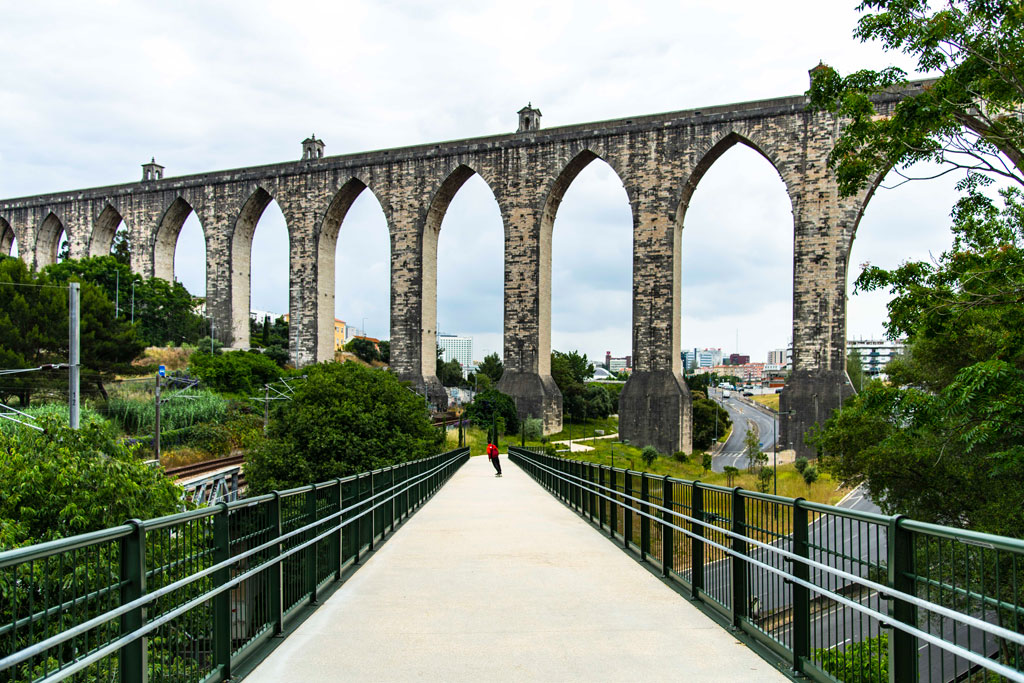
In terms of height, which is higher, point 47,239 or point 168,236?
point 47,239

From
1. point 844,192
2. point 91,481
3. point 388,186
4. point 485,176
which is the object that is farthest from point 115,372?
point 844,192

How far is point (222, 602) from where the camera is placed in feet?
15.4

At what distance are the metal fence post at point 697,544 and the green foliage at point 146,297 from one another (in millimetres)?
52052

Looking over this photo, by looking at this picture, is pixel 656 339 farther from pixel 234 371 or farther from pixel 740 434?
pixel 740 434

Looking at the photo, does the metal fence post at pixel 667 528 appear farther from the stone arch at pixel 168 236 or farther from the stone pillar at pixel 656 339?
the stone arch at pixel 168 236

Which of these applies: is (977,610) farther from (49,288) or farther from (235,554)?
(49,288)

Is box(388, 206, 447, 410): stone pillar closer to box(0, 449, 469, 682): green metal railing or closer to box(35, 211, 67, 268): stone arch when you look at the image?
box(35, 211, 67, 268): stone arch

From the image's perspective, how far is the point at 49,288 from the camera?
1607 inches

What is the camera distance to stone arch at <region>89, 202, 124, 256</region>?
59.0 m

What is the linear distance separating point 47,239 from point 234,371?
2556 cm

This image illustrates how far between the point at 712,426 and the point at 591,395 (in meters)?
13.4

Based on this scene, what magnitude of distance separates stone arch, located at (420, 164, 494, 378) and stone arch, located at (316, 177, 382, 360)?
384 centimetres

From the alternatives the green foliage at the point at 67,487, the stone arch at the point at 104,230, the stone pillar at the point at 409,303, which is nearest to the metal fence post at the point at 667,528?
the green foliage at the point at 67,487

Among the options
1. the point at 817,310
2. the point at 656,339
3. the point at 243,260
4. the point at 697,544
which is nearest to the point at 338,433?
the point at 656,339
